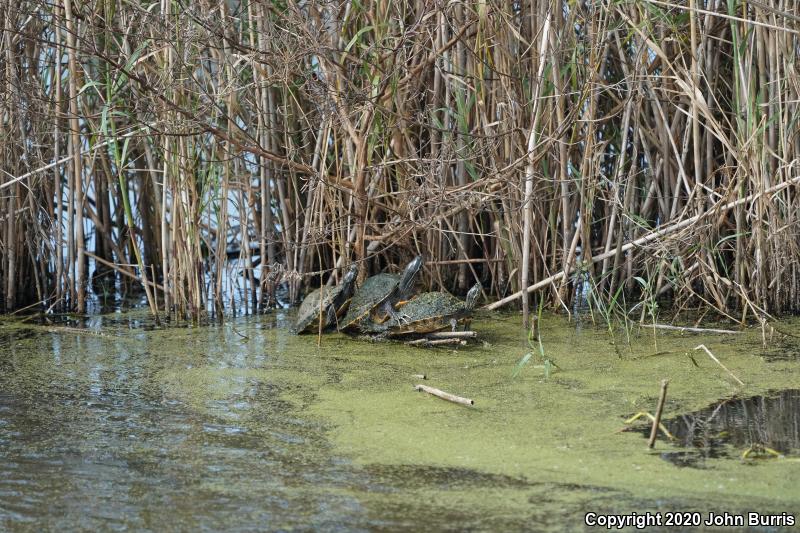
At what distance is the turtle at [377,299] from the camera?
175 inches

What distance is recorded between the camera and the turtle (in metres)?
4.45

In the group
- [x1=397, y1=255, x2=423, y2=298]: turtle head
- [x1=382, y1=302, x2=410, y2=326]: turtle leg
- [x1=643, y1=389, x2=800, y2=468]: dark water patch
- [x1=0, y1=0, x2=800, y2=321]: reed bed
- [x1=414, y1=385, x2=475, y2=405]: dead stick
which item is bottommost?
[x1=643, y1=389, x2=800, y2=468]: dark water patch

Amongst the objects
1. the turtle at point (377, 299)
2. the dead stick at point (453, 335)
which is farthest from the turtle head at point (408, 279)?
the dead stick at point (453, 335)

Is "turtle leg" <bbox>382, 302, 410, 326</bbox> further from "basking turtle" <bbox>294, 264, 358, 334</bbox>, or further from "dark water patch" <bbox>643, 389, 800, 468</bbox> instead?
"dark water patch" <bbox>643, 389, 800, 468</bbox>

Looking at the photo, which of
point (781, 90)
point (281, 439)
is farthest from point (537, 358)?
point (781, 90)

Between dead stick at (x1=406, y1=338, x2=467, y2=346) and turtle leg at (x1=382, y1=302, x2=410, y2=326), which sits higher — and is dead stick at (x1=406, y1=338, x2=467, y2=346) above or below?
below

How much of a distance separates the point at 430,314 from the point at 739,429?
1.59 metres

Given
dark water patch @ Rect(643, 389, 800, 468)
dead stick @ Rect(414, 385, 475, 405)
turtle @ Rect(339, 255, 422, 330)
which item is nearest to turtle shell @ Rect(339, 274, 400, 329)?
turtle @ Rect(339, 255, 422, 330)

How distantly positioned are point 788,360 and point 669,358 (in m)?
0.46

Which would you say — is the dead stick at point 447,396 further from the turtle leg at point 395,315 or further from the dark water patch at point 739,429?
the turtle leg at point 395,315

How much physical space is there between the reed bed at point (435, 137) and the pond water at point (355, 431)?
44 centimetres

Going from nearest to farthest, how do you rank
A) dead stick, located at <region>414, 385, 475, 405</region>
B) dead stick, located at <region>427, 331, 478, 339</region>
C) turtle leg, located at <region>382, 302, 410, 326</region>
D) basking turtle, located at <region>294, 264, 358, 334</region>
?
dead stick, located at <region>414, 385, 475, 405</region> < dead stick, located at <region>427, 331, 478, 339</region> < turtle leg, located at <region>382, 302, 410, 326</region> < basking turtle, located at <region>294, 264, 358, 334</region>

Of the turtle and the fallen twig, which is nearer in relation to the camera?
the fallen twig

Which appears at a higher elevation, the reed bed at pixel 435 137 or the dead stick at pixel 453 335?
the reed bed at pixel 435 137
